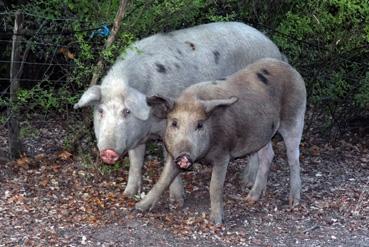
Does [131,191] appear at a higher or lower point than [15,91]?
lower

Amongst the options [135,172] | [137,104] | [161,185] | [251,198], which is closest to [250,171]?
[251,198]

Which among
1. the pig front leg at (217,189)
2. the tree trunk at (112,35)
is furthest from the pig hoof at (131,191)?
the tree trunk at (112,35)

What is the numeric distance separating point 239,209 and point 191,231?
84cm

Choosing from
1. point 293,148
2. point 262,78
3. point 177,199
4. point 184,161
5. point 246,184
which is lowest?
point 246,184

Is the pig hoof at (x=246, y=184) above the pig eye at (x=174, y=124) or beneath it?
beneath

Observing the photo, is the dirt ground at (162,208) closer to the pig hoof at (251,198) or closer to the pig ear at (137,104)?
the pig hoof at (251,198)

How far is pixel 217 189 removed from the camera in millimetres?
7043

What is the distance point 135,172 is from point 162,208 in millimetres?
522

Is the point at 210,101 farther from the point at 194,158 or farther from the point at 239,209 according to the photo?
the point at 239,209

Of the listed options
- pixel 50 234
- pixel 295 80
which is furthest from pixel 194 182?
pixel 50 234

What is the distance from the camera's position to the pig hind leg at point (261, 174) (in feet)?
25.6

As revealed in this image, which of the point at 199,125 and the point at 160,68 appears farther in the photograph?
the point at 160,68

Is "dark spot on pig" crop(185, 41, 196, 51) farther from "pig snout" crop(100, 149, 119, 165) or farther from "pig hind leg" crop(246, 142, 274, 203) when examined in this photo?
"pig snout" crop(100, 149, 119, 165)

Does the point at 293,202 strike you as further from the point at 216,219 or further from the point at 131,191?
the point at 131,191
